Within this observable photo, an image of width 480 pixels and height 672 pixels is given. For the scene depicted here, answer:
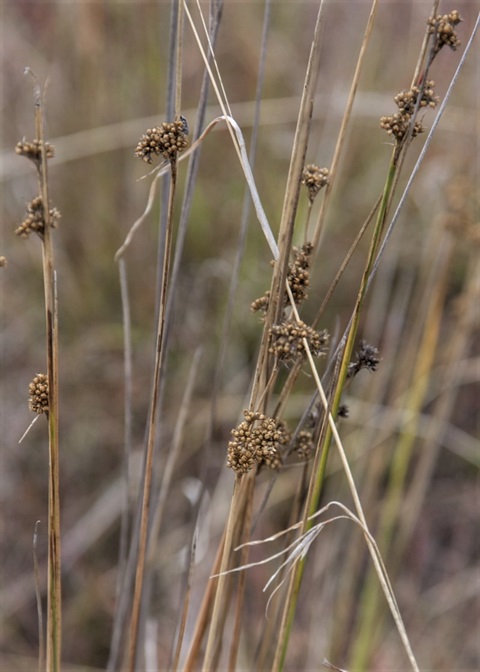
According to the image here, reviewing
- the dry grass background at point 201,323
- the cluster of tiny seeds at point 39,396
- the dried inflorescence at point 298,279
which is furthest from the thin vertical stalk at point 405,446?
the cluster of tiny seeds at point 39,396

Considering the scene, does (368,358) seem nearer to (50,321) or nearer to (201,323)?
(50,321)

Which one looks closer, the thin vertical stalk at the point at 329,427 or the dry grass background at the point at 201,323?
the thin vertical stalk at the point at 329,427

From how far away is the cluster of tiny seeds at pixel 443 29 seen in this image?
0.52 meters

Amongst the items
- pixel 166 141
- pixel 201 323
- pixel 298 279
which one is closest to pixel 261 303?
pixel 298 279

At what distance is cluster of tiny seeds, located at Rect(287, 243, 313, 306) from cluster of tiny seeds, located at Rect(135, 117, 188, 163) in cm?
15

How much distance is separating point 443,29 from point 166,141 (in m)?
0.22

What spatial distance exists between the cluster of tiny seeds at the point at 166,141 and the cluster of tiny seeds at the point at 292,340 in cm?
16

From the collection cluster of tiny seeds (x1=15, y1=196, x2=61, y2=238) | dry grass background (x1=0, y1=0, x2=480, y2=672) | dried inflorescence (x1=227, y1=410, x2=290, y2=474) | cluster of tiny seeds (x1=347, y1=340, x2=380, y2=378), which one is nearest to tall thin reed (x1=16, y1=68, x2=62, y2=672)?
cluster of tiny seeds (x1=15, y1=196, x2=61, y2=238)

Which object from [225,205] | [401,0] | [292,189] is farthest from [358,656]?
[401,0]

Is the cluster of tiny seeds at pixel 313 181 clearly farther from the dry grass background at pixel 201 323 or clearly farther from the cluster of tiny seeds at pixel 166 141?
the dry grass background at pixel 201 323

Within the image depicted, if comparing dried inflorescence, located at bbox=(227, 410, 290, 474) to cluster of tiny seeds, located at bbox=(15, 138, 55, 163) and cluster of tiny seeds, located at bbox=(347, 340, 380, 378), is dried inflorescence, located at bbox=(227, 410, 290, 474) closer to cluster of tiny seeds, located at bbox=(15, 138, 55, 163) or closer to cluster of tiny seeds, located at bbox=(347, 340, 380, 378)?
cluster of tiny seeds, located at bbox=(347, 340, 380, 378)

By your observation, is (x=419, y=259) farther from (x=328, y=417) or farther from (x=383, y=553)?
(x=328, y=417)

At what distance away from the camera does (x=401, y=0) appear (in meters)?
2.53

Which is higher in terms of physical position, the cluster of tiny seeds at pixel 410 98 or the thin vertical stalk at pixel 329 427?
the cluster of tiny seeds at pixel 410 98
